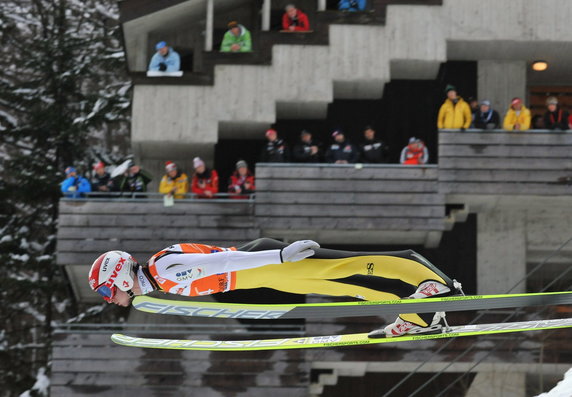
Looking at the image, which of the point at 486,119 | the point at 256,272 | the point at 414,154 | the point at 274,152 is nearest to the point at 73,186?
the point at 274,152

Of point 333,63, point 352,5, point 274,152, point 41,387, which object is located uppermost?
point 352,5

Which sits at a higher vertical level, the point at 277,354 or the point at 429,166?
the point at 429,166

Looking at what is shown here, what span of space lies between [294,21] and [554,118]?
4894mm

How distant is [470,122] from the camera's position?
787 inches

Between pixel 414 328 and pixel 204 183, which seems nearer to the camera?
pixel 414 328

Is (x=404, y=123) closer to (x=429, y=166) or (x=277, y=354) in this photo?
(x=429, y=166)

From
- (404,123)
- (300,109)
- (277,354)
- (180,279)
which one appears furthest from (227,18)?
(180,279)

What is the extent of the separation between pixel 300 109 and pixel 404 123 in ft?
7.05

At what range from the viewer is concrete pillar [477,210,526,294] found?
71.8ft

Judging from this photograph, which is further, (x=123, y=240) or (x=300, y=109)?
(x=300, y=109)

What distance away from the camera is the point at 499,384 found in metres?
19.3

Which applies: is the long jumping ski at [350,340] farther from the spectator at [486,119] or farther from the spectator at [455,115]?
the spectator at [486,119]

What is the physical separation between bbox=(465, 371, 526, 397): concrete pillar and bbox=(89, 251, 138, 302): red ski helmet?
1022cm

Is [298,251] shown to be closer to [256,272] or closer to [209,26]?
[256,272]
